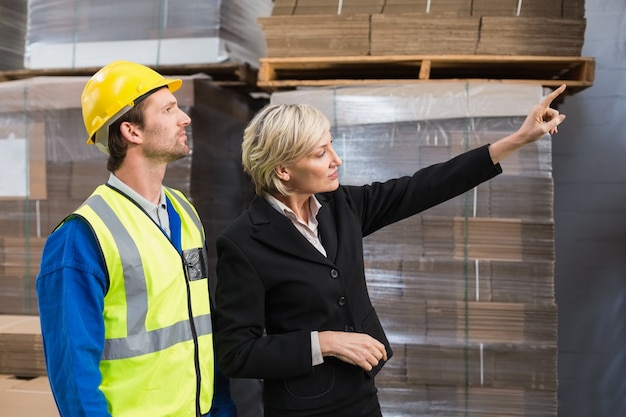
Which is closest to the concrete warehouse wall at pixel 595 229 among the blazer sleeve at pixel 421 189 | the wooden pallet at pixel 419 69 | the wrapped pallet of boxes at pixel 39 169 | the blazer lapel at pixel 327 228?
the wooden pallet at pixel 419 69

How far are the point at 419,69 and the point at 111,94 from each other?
96.9 inches

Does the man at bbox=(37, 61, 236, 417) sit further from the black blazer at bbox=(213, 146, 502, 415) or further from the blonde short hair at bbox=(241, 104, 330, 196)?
the blonde short hair at bbox=(241, 104, 330, 196)

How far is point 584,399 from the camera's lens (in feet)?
15.7

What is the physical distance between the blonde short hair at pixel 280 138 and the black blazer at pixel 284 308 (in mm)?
111

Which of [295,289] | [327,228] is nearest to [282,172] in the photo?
[327,228]

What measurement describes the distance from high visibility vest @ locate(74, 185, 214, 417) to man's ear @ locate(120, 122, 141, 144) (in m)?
0.16

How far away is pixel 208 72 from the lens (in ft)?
13.0

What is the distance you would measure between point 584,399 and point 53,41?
4.62 m

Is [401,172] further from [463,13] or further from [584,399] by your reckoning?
[584,399]

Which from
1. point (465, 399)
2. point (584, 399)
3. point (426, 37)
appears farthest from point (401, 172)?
point (584, 399)

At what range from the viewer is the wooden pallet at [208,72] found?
3.88m

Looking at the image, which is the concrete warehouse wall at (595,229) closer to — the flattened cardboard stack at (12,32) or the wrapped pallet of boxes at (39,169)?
the wrapped pallet of boxes at (39,169)

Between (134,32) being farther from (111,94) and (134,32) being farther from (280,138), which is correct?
(280,138)

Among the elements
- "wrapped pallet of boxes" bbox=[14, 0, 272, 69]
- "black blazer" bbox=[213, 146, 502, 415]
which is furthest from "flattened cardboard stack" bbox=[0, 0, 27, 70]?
"black blazer" bbox=[213, 146, 502, 415]
